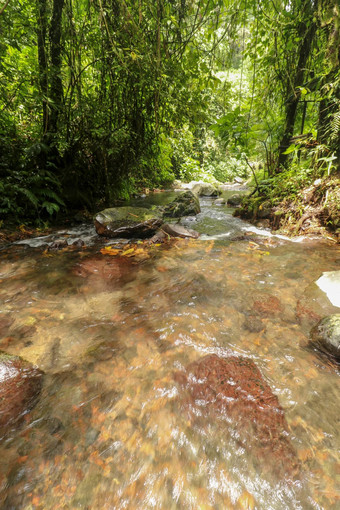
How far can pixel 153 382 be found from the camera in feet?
4.78

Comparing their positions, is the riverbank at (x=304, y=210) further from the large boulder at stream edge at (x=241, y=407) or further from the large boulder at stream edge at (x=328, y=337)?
the large boulder at stream edge at (x=241, y=407)

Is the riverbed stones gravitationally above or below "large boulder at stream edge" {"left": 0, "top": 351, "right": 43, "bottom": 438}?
below

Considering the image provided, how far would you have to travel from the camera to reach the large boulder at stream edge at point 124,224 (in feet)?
14.7

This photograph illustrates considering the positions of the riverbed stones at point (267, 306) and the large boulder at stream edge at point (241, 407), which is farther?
the riverbed stones at point (267, 306)

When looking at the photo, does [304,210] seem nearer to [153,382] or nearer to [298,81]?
[298,81]

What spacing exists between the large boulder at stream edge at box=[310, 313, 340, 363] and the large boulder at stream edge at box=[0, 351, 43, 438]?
203 cm

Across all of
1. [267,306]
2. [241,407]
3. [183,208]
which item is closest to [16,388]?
[241,407]

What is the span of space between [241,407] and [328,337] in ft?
3.03

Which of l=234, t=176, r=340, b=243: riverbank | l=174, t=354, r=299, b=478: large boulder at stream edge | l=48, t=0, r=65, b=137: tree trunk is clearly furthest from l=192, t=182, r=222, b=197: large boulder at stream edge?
l=174, t=354, r=299, b=478: large boulder at stream edge

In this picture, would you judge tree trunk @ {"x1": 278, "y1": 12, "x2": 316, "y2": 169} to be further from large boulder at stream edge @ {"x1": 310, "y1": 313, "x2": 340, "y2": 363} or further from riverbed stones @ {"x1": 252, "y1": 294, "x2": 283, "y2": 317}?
large boulder at stream edge @ {"x1": 310, "y1": 313, "x2": 340, "y2": 363}

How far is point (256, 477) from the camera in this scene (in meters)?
1.03

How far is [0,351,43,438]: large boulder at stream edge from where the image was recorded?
4.02 feet

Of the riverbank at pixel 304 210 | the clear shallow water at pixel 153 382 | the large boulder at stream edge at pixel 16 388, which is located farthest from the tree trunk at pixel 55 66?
the riverbank at pixel 304 210

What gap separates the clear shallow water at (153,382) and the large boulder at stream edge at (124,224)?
1485mm
